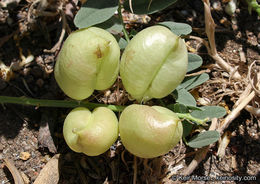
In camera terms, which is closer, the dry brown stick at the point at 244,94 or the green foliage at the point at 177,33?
the green foliage at the point at 177,33

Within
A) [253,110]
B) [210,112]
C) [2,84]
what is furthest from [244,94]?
[2,84]

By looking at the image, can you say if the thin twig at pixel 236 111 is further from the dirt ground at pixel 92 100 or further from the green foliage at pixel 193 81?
the green foliage at pixel 193 81

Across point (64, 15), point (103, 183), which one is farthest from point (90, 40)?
point (103, 183)

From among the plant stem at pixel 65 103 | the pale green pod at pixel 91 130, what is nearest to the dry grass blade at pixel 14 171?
the plant stem at pixel 65 103

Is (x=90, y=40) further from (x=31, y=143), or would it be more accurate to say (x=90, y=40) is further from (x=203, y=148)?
(x=203, y=148)

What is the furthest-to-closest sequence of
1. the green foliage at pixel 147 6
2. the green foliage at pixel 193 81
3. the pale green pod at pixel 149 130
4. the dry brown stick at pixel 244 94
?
the dry brown stick at pixel 244 94
the green foliage at pixel 193 81
the green foliage at pixel 147 6
the pale green pod at pixel 149 130

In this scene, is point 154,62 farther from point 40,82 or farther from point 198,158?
point 40,82
